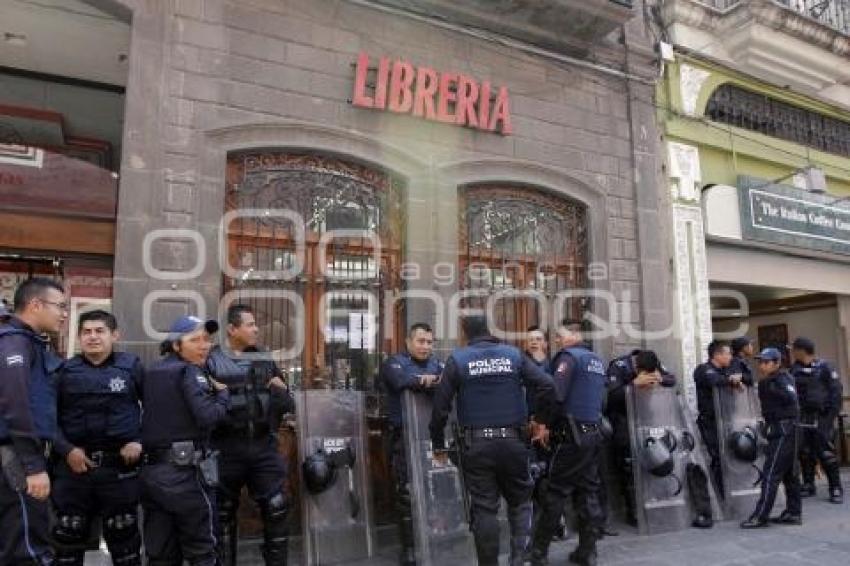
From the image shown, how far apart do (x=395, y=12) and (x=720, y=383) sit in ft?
16.8

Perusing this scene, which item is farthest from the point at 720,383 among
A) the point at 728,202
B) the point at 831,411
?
the point at 728,202

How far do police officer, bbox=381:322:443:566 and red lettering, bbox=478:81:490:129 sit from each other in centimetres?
267

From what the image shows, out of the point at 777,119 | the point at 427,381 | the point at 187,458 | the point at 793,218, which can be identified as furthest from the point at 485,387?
the point at 777,119

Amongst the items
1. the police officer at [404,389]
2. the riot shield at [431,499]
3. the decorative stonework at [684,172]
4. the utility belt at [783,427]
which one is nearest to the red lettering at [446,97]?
the police officer at [404,389]

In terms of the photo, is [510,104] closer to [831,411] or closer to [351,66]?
[351,66]

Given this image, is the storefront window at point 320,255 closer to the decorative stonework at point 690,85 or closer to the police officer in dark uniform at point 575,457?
the police officer in dark uniform at point 575,457

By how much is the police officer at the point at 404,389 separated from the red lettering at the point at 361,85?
236 centimetres

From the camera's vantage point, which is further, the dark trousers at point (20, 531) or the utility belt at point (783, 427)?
the utility belt at point (783, 427)

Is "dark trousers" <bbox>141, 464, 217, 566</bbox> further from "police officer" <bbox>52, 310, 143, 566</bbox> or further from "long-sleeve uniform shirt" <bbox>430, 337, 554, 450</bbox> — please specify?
"long-sleeve uniform shirt" <bbox>430, 337, 554, 450</bbox>

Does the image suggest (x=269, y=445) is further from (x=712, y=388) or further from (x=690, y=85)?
(x=690, y=85)

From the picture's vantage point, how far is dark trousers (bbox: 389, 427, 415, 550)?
219 inches

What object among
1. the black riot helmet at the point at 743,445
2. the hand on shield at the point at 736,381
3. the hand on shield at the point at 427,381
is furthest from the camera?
the hand on shield at the point at 736,381

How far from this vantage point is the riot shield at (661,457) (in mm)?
6543

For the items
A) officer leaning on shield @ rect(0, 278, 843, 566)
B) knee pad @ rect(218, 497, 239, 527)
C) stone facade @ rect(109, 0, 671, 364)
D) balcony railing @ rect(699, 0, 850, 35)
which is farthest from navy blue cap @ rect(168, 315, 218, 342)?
balcony railing @ rect(699, 0, 850, 35)
